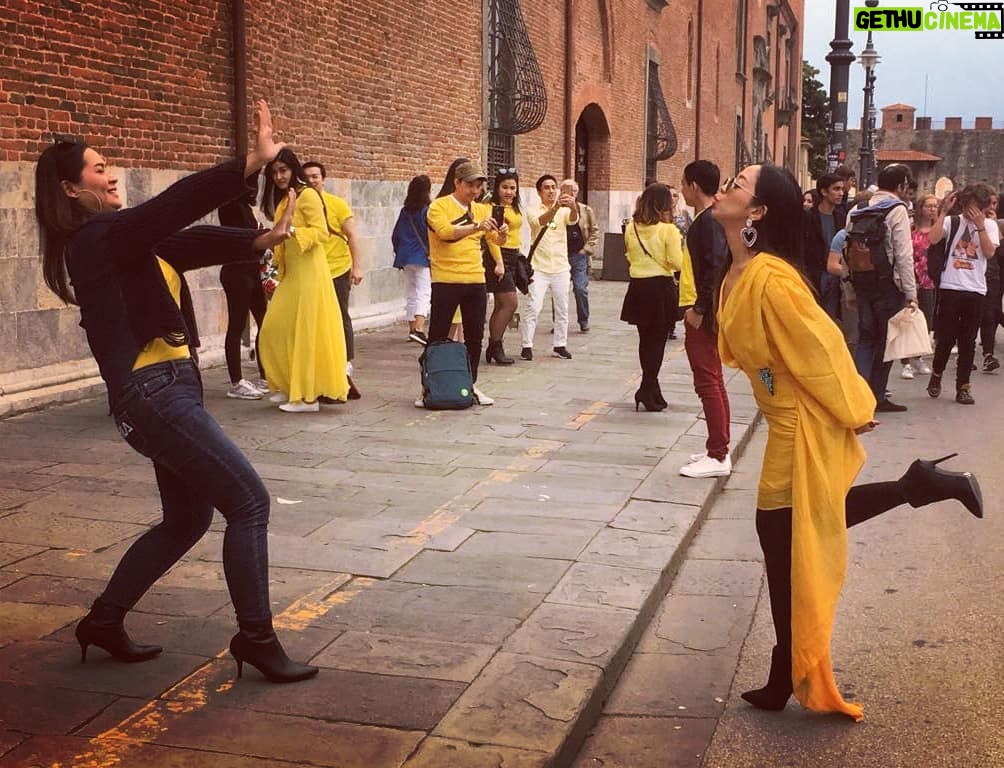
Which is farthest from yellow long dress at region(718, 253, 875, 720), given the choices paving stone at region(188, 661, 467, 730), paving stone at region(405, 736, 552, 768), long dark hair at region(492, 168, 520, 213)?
long dark hair at region(492, 168, 520, 213)

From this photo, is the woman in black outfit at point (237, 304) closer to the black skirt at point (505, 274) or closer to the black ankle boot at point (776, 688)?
the black skirt at point (505, 274)

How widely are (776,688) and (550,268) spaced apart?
8937 mm

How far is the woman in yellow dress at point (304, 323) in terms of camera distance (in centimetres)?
920

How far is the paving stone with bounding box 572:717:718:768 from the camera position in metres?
3.79

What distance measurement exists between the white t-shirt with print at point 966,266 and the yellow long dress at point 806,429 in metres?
7.32

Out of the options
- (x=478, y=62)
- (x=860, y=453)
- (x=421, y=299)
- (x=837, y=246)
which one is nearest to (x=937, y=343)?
(x=837, y=246)

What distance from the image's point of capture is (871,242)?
391 inches

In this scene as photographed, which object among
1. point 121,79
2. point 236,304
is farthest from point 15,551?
point 121,79

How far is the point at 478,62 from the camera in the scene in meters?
19.2

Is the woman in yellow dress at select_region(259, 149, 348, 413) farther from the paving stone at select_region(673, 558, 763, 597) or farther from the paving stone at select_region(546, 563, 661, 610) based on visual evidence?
the paving stone at select_region(546, 563, 661, 610)

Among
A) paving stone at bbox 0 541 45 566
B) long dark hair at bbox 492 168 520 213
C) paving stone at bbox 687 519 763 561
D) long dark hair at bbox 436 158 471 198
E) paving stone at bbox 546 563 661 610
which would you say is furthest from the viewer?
long dark hair at bbox 492 168 520 213

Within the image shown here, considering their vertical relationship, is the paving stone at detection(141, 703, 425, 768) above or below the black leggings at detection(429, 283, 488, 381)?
below

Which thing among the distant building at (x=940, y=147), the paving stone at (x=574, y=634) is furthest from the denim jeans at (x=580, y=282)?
the distant building at (x=940, y=147)

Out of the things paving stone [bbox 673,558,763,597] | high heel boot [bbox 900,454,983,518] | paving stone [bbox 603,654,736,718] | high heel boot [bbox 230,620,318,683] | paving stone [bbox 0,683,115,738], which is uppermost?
high heel boot [bbox 900,454,983,518]
